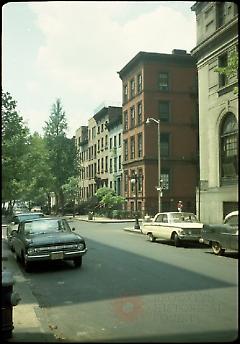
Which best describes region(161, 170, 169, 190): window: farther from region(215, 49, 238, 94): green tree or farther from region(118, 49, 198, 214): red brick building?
region(215, 49, 238, 94): green tree

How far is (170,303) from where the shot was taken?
307 inches

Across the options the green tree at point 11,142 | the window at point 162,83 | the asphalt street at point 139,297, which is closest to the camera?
the asphalt street at point 139,297

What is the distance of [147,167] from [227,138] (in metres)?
36.6

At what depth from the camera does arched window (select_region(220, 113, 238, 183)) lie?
3.88 metres

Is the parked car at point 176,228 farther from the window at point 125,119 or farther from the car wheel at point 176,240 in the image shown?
the window at point 125,119

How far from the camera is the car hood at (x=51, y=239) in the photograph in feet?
41.2

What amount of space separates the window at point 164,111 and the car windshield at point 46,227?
838 inches

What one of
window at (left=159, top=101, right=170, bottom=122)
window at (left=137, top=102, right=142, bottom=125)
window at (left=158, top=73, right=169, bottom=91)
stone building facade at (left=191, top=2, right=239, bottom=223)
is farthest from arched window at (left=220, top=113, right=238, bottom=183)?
window at (left=137, top=102, right=142, bottom=125)

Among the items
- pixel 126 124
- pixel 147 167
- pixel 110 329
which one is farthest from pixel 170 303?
pixel 126 124

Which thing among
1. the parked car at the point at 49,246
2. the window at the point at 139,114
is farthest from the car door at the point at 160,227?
the window at the point at 139,114

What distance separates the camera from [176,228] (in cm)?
1855

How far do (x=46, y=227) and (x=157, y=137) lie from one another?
82.5 feet

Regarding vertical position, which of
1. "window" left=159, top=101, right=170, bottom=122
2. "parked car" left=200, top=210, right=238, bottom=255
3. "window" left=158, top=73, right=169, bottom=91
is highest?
"window" left=158, top=73, right=169, bottom=91

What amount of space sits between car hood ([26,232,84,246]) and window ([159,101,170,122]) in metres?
22.2
